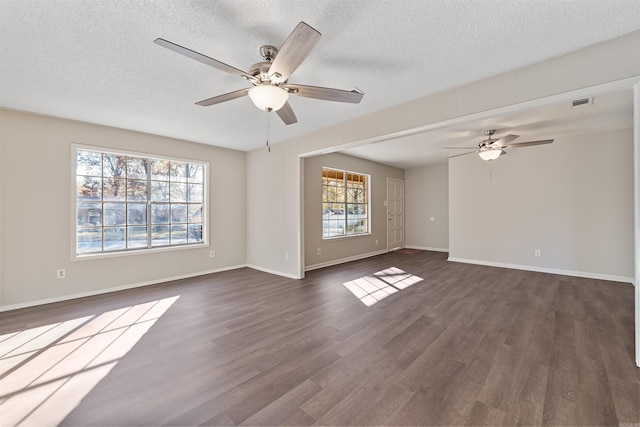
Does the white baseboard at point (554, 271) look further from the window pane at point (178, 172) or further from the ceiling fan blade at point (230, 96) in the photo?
the window pane at point (178, 172)

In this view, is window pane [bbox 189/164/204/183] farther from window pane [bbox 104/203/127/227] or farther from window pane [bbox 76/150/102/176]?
window pane [bbox 76/150/102/176]

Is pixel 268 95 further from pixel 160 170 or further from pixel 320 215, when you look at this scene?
pixel 320 215

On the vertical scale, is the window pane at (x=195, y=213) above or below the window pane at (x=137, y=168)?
below

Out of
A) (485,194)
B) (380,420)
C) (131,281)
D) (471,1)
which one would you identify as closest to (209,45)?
(471,1)

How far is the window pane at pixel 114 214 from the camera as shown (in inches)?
166

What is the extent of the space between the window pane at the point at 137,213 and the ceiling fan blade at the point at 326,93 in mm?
3846

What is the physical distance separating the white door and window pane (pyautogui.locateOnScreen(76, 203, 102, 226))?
6.70 metres

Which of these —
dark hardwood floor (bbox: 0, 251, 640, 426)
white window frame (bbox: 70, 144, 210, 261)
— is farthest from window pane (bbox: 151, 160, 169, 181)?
dark hardwood floor (bbox: 0, 251, 640, 426)

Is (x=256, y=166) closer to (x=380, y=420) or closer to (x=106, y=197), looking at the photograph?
(x=106, y=197)

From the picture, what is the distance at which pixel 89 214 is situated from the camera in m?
4.07

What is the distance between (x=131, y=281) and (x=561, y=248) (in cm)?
779

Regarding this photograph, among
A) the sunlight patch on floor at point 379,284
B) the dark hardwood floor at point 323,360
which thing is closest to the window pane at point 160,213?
the dark hardwood floor at point 323,360

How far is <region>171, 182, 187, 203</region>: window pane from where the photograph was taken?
4992mm

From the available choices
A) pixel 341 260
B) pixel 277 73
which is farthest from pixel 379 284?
pixel 277 73
